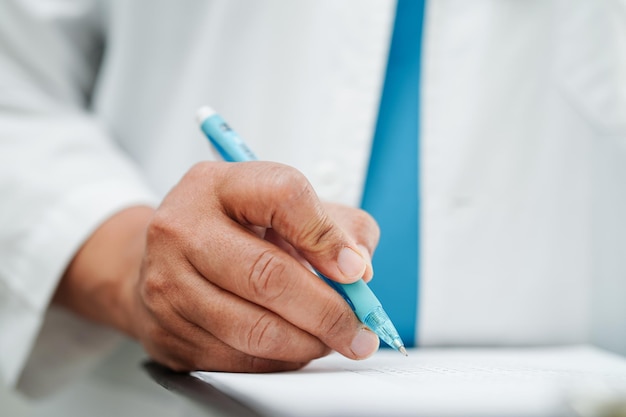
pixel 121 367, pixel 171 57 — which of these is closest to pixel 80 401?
pixel 121 367

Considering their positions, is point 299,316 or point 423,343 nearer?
point 299,316

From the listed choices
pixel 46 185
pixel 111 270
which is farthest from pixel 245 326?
pixel 46 185

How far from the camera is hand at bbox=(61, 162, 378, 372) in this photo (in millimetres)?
308

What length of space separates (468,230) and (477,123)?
95 mm

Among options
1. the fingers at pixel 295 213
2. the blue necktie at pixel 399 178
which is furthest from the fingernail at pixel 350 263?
the blue necktie at pixel 399 178

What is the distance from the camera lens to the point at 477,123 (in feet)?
1.75

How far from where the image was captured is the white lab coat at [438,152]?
0.51 metres

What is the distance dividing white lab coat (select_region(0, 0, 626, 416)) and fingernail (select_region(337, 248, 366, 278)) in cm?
18

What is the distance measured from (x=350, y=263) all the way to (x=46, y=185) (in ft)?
1.10

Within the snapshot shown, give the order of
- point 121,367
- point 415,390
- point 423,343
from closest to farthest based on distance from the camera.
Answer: point 415,390, point 423,343, point 121,367

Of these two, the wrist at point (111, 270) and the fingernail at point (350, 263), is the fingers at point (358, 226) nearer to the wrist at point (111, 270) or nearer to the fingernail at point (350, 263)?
the fingernail at point (350, 263)

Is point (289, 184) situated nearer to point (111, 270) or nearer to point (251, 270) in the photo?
point (251, 270)

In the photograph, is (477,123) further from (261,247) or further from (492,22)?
(261,247)

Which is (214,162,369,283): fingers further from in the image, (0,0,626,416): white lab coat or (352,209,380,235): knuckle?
(0,0,626,416): white lab coat
